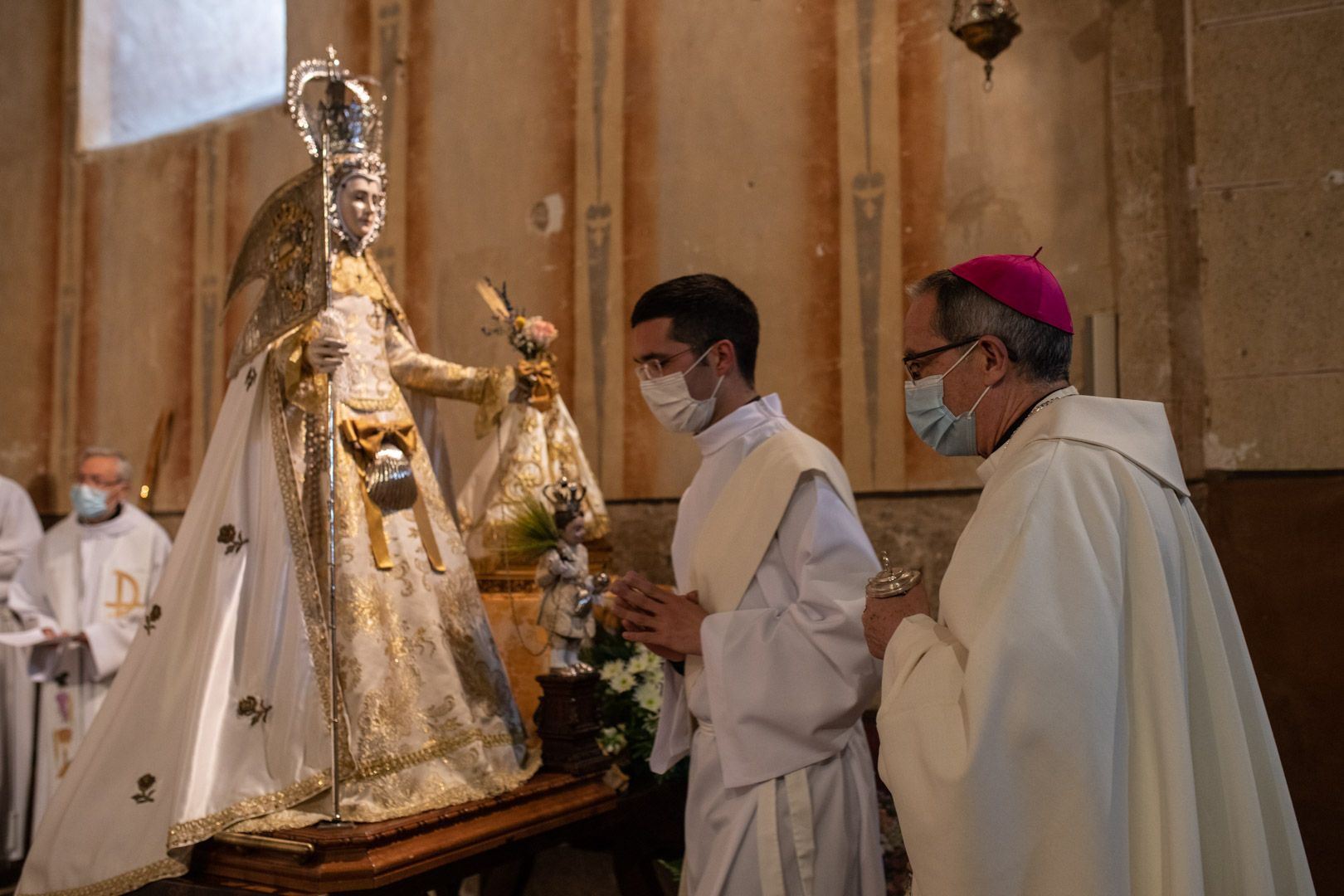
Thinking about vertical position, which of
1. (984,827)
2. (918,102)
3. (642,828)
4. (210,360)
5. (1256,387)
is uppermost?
(918,102)

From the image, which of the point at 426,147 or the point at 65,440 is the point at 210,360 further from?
the point at 426,147

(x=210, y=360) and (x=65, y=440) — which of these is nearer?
(x=210, y=360)

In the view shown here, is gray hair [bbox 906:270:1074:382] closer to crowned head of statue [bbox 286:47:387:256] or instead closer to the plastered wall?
crowned head of statue [bbox 286:47:387:256]

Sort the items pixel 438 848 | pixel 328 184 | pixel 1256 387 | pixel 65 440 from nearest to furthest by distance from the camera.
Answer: pixel 438 848, pixel 328 184, pixel 1256 387, pixel 65 440

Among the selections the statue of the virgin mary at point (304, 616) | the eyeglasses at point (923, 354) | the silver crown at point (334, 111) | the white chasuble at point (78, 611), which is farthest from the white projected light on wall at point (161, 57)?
the eyeglasses at point (923, 354)

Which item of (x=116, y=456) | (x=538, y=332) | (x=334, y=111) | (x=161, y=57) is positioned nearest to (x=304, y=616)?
(x=538, y=332)

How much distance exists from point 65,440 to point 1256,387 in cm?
740

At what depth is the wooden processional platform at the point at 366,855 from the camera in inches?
112

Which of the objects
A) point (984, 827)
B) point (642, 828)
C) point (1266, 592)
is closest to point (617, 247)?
point (642, 828)

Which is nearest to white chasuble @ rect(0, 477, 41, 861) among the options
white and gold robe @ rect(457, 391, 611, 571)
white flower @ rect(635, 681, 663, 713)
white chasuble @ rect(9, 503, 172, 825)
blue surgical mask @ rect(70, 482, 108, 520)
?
white chasuble @ rect(9, 503, 172, 825)

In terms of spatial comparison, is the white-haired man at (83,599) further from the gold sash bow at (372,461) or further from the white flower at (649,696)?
the white flower at (649,696)

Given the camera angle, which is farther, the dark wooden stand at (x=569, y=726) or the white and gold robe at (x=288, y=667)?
the dark wooden stand at (x=569, y=726)

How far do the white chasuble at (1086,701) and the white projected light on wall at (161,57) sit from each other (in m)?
7.59

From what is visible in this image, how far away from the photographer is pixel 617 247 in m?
5.69
